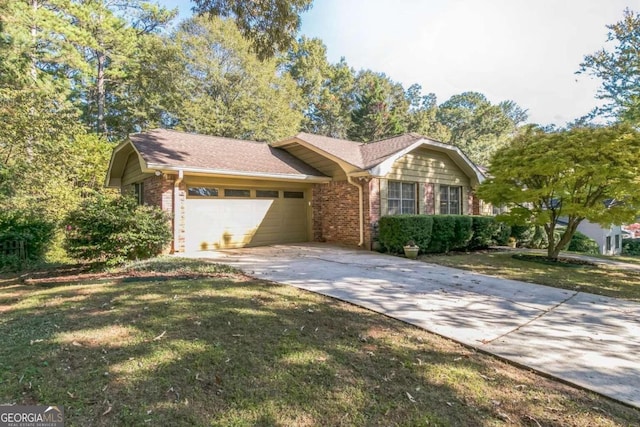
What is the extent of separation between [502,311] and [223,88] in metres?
23.5

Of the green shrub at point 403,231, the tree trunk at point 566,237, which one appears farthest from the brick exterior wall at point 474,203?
the green shrub at point 403,231

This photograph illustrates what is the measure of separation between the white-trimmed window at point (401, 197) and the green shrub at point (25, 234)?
35.2 feet

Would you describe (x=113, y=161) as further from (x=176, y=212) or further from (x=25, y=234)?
(x=176, y=212)

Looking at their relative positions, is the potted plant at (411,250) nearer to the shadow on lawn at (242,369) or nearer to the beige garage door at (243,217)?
the beige garage door at (243,217)

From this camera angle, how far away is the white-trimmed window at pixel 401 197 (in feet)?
39.7

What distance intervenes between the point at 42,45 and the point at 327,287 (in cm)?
1602

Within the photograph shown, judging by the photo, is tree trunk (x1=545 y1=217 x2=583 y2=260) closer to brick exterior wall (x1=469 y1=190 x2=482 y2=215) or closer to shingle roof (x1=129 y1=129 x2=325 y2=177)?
brick exterior wall (x1=469 y1=190 x2=482 y2=215)

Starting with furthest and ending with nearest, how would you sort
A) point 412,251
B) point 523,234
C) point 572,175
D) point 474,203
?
1. point 474,203
2. point 523,234
3. point 412,251
4. point 572,175

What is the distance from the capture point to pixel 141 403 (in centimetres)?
232

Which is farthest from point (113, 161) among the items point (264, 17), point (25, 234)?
point (264, 17)

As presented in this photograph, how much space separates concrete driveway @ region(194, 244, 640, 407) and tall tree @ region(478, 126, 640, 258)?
3.72m

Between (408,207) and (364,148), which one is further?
(364,148)

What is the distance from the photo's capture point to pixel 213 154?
11.3 m

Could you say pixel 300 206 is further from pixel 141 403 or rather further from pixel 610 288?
pixel 141 403
